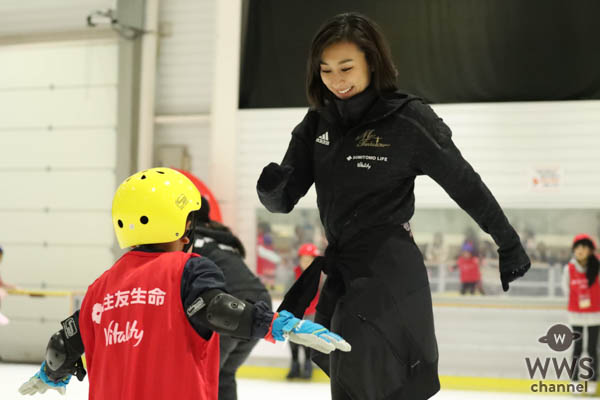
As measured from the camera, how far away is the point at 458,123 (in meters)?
9.08

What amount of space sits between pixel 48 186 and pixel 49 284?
1430mm

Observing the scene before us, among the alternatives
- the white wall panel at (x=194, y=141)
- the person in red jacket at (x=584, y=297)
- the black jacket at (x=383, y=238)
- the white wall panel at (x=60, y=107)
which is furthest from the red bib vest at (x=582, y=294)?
the white wall panel at (x=60, y=107)

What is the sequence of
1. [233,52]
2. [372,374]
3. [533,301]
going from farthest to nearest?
[233,52], [533,301], [372,374]

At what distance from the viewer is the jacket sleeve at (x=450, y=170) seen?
198 cm

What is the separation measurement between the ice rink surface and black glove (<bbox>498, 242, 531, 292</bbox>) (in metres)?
5.54

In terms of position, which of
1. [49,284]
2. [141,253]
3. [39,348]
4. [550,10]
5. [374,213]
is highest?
[550,10]

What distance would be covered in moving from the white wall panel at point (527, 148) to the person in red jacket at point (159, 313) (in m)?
7.07

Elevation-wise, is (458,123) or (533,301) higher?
(458,123)

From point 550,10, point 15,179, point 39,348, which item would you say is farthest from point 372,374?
point 15,179

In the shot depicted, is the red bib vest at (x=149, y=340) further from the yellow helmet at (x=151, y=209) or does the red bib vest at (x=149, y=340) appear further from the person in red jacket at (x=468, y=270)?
the person in red jacket at (x=468, y=270)

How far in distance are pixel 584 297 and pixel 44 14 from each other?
27.7ft

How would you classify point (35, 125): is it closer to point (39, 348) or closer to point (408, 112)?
point (39, 348)

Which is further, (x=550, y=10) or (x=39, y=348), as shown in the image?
(x=39, y=348)
